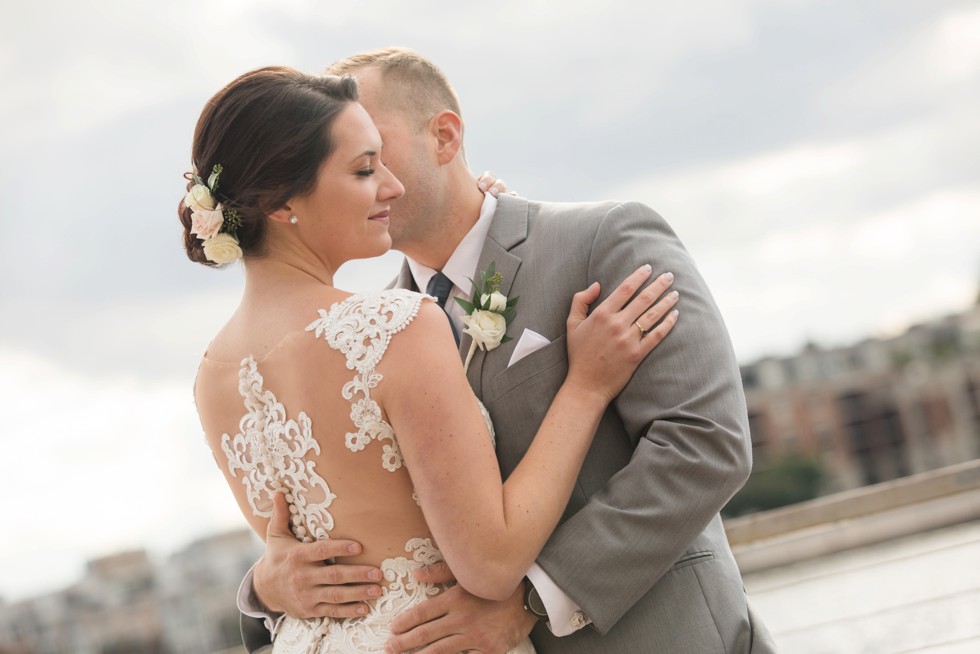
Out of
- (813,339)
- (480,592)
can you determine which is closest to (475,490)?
(480,592)

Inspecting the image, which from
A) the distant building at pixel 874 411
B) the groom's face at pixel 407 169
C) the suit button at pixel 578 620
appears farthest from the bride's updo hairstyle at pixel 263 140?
the distant building at pixel 874 411

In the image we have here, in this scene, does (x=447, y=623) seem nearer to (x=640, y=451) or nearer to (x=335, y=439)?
(x=335, y=439)

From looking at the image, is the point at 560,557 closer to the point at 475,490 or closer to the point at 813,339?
the point at 475,490

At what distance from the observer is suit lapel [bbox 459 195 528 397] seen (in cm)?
291

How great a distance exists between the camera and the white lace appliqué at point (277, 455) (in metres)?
2.43

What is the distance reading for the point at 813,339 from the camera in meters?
62.9

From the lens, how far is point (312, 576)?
2555 millimetres

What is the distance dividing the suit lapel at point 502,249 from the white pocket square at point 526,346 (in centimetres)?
9

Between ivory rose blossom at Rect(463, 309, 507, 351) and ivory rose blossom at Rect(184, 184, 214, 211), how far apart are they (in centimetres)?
74

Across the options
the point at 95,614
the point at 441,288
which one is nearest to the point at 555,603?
the point at 441,288

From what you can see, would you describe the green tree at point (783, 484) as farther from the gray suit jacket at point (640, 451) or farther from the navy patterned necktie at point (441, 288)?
the gray suit jacket at point (640, 451)

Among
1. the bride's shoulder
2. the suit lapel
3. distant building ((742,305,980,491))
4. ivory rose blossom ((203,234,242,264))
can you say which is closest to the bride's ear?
ivory rose blossom ((203,234,242,264))

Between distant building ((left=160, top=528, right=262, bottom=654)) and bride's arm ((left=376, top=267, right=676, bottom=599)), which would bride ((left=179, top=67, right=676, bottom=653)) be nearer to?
bride's arm ((left=376, top=267, right=676, bottom=599))

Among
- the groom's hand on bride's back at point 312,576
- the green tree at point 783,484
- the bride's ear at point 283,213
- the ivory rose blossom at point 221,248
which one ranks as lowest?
the green tree at point 783,484
